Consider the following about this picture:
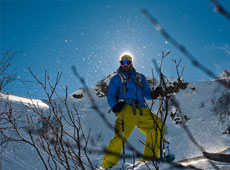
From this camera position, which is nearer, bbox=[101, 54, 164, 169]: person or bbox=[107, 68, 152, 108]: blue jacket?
bbox=[101, 54, 164, 169]: person

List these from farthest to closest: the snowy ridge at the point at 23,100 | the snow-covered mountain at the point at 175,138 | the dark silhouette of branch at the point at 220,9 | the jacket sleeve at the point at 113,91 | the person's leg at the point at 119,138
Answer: the snow-covered mountain at the point at 175,138
the jacket sleeve at the point at 113,91
the person's leg at the point at 119,138
the snowy ridge at the point at 23,100
the dark silhouette of branch at the point at 220,9

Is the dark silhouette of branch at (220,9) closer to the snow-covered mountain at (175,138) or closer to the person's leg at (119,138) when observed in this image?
the snow-covered mountain at (175,138)

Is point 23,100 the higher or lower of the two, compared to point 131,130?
higher

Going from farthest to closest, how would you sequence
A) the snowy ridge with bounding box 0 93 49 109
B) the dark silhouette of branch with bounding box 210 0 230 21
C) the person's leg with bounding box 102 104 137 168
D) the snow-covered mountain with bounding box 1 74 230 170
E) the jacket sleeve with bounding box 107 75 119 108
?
the snow-covered mountain with bounding box 1 74 230 170 < the jacket sleeve with bounding box 107 75 119 108 < the person's leg with bounding box 102 104 137 168 < the snowy ridge with bounding box 0 93 49 109 < the dark silhouette of branch with bounding box 210 0 230 21

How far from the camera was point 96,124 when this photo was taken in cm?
859

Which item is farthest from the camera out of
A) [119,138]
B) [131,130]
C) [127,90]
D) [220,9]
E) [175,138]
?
[175,138]

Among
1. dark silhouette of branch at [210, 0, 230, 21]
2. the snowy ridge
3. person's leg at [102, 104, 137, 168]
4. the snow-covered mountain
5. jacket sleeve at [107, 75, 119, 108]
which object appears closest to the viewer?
dark silhouette of branch at [210, 0, 230, 21]

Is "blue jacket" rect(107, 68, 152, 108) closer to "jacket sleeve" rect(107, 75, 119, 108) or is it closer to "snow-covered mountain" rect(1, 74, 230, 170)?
"jacket sleeve" rect(107, 75, 119, 108)

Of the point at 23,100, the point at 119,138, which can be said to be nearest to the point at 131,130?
the point at 119,138

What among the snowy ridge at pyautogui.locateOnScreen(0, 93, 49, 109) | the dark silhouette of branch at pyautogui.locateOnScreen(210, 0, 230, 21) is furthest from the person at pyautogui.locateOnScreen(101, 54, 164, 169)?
the dark silhouette of branch at pyautogui.locateOnScreen(210, 0, 230, 21)

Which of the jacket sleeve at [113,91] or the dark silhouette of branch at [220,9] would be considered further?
the jacket sleeve at [113,91]

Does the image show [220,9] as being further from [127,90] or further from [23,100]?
[23,100]

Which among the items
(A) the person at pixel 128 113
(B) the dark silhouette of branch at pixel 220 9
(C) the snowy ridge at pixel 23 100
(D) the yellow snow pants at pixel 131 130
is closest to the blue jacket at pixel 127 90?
(A) the person at pixel 128 113

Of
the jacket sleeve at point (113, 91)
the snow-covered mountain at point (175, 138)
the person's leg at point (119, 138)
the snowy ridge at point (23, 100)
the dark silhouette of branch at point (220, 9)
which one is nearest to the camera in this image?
the dark silhouette of branch at point (220, 9)
